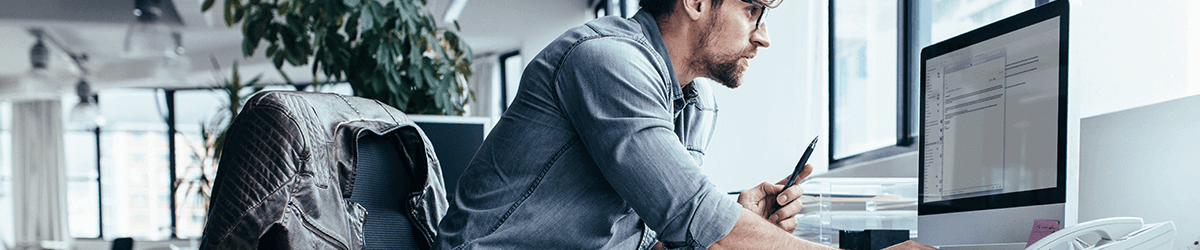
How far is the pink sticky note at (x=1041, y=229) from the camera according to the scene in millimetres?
957

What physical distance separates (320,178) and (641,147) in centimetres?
44

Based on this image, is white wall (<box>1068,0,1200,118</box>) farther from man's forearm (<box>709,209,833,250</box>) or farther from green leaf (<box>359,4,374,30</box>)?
green leaf (<box>359,4,374,30</box>)

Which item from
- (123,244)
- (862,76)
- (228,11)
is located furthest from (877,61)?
(123,244)

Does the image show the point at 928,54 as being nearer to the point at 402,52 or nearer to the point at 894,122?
the point at 894,122

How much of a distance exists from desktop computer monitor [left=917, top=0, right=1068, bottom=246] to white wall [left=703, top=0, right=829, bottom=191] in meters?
2.02

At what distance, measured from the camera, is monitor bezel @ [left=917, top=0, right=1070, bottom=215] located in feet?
3.15

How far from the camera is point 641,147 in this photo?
94 cm

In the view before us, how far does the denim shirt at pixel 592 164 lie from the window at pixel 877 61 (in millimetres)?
1519

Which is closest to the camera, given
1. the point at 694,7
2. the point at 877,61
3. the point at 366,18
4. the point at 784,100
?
the point at 694,7

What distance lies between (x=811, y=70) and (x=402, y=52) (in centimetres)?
165

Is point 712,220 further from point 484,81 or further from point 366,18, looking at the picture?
point 484,81

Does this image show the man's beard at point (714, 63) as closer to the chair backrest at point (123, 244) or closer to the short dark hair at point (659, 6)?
the short dark hair at point (659, 6)

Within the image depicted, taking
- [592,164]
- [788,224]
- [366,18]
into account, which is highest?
[366,18]

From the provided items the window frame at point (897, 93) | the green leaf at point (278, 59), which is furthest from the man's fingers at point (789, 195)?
the green leaf at point (278, 59)
